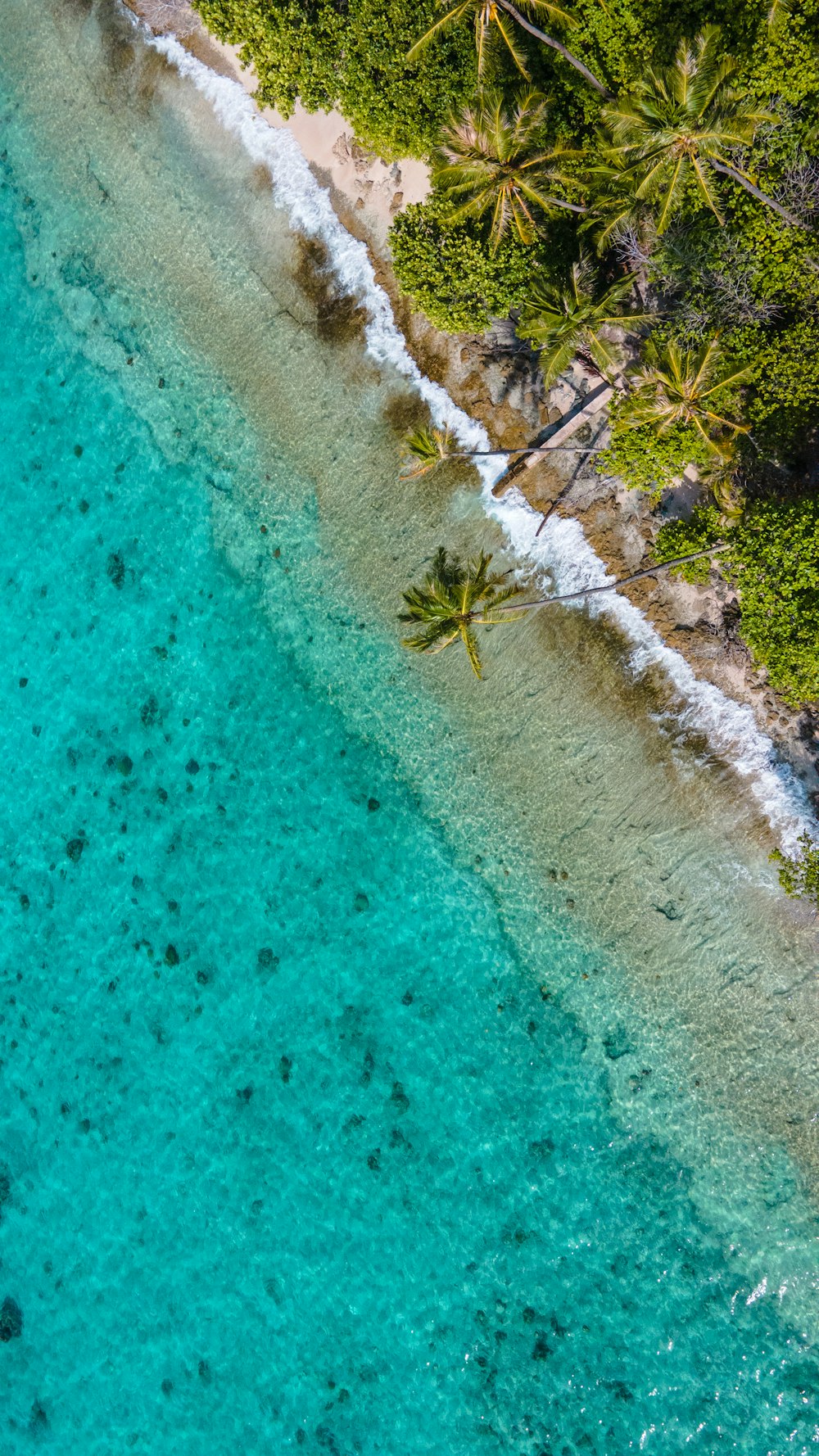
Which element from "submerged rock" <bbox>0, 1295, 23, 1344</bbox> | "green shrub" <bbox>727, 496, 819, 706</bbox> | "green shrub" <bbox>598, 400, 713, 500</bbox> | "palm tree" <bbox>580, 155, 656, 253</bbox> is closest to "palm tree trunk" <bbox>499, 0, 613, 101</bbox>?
"palm tree" <bbox>580, 155, 656, 253</bbox>

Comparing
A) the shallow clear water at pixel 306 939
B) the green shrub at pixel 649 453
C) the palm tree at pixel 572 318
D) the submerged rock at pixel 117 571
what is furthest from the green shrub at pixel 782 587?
the submerged rock at pixel 117 571

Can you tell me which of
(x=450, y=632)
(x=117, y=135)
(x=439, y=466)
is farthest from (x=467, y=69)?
(x=450, y=632)

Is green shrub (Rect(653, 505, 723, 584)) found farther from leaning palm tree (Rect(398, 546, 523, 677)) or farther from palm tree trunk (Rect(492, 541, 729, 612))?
leaning palm tree (Rect(398, 546, 523, 677))

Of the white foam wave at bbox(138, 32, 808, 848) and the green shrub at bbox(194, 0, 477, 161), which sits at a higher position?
the green shrub at bbox(194, 0, 477, 161)

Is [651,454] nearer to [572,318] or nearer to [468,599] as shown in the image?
[572,318]

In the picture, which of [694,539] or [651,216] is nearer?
[651,216]

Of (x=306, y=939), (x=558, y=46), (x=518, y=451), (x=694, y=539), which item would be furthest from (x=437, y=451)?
(x=306, y=939)

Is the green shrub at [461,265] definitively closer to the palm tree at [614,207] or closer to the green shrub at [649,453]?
the palm tree at [614,207]
